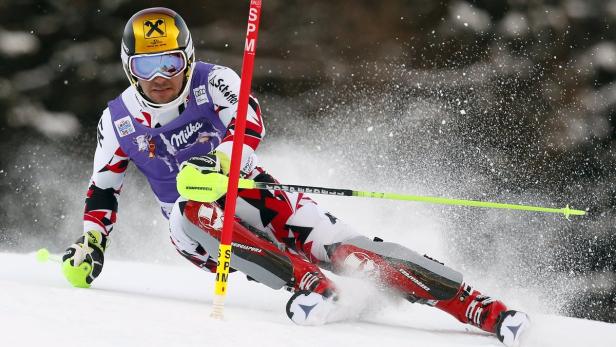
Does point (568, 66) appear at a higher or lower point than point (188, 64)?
higher

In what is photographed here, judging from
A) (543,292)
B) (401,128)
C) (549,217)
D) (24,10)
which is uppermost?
(24,10)

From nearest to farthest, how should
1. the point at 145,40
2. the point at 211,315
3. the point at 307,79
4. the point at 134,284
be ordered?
the point at 211,315
the point at 145,40
the point at 134,284
the point at 307,79

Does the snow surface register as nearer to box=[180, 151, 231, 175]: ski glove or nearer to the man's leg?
the man's leg

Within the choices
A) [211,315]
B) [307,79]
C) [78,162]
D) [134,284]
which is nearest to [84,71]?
[78,162]

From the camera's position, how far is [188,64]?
303 cm

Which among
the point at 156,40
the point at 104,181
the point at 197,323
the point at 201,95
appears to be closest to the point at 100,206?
the point at 104,181

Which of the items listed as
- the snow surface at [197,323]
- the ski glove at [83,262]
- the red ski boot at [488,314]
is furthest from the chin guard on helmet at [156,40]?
the red ski boot at [488,314]

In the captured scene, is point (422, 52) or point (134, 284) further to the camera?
point (422, 52)

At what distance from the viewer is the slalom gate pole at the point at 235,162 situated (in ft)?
7.93

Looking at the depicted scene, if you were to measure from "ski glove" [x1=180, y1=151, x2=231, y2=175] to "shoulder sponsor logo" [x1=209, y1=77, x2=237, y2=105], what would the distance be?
0.37m

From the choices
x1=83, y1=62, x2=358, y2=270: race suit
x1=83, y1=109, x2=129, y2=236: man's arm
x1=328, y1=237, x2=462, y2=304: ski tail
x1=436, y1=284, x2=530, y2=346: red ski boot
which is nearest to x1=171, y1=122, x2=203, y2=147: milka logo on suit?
x1=83, y1=62, x2=358, y2=270: race suit

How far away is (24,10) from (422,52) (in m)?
3.00

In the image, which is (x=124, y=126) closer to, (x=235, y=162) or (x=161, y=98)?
(x=161, y=98)

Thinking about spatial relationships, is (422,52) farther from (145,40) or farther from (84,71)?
(145,40)
